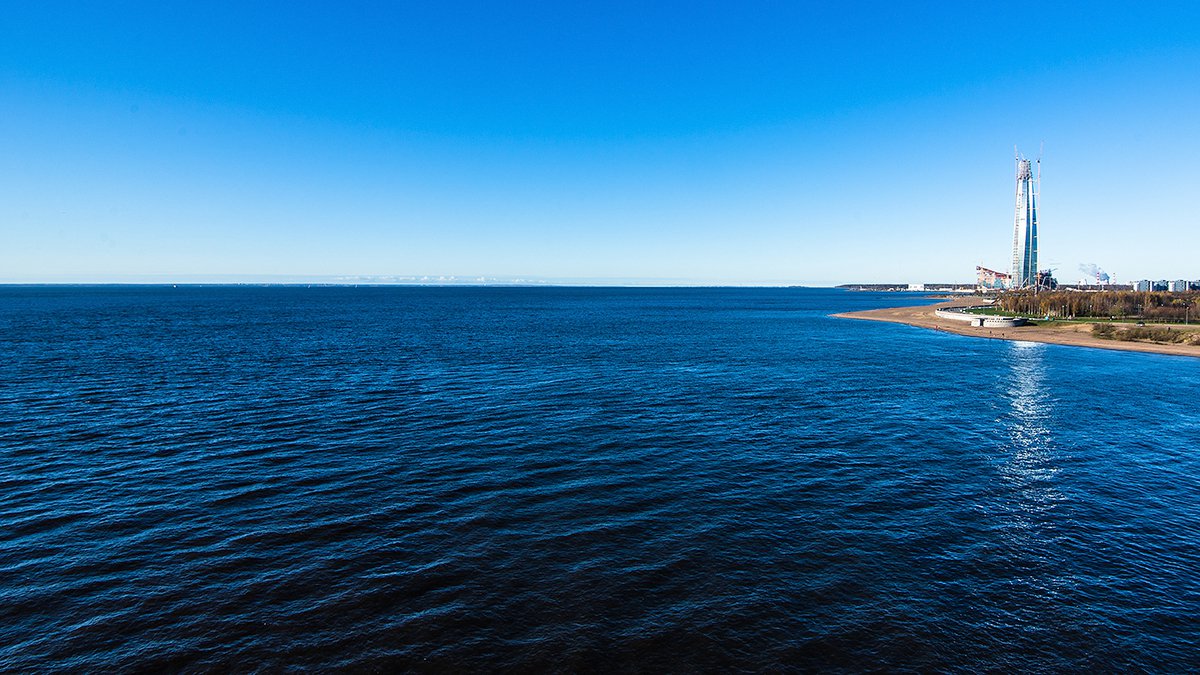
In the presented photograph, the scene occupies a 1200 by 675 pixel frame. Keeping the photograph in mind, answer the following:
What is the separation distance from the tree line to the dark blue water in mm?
99120

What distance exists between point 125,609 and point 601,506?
1751 cm

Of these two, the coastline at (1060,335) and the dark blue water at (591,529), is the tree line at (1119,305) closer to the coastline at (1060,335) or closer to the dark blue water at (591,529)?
the coastline at (1060,335)

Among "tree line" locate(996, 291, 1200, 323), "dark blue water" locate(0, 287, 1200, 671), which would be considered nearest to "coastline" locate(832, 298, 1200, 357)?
"tree line" locate(996, 291, 1200, 323)

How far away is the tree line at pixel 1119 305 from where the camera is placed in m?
124

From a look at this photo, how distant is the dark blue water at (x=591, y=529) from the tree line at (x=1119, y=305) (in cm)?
9912

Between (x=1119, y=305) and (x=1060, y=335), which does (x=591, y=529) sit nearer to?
(x=1060, y=335)

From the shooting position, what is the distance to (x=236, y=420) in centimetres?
4100

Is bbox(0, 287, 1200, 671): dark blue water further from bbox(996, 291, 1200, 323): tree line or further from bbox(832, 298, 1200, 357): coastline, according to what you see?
bbox(996, 291, 1200, 323): tree line

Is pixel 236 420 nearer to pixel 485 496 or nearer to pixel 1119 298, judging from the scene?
pixel 485 496

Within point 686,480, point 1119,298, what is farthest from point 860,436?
point 1119,298

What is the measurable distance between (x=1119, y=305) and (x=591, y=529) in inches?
6472

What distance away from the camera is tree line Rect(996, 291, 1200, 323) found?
4870 inches

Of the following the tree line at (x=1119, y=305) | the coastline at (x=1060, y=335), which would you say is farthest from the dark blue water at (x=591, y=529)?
the tree line at (x=1119, y=305)

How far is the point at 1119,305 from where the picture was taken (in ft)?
435
